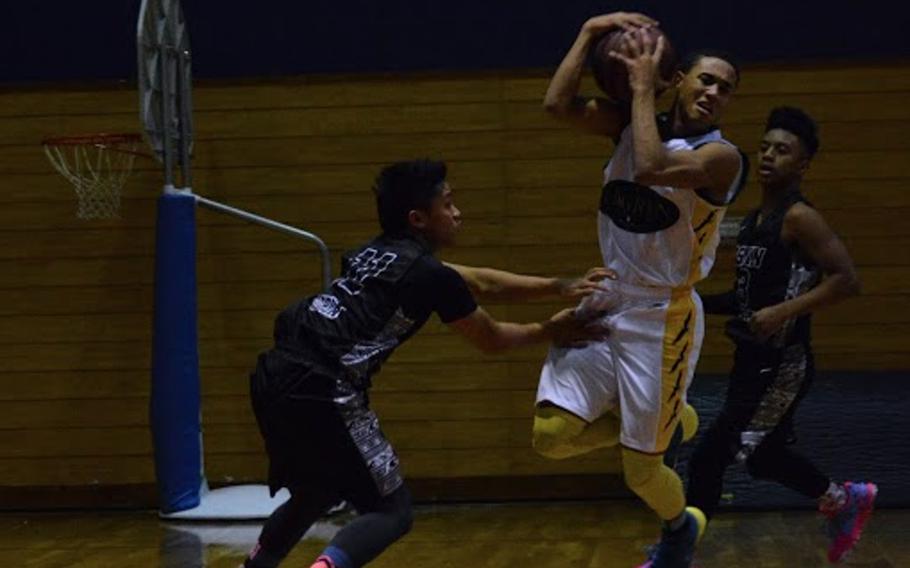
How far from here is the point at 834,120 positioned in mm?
8453

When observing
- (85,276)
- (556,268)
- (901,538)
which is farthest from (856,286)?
(85,276)

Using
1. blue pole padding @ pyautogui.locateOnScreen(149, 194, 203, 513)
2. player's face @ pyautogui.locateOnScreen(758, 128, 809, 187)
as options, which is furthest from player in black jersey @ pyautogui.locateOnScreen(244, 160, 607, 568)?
blue pole padding @ pyautogui.locateOnScreen(149, 194, 203, 513)

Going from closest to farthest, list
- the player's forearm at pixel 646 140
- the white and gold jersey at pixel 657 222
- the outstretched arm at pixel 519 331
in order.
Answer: the outstretched arm at pixel 519 331, the player's forearm at pixel 646 140, the white and gold jersey at pixel 657 222

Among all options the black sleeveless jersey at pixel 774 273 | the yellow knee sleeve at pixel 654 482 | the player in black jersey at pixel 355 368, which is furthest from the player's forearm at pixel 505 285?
the black sleeveless jersey at pixel 774 273

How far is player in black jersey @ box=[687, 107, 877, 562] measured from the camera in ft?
19.8

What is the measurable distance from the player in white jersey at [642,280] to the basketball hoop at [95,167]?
391 centimetres

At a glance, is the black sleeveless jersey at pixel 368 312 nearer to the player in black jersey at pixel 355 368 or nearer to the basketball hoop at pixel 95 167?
the player in black jersey at pixel 355 368

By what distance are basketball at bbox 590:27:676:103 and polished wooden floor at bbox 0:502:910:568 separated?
2271 millimetres

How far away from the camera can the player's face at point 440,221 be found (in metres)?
4.82

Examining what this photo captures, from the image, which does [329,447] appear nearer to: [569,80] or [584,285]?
[584,285]

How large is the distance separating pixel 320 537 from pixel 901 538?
275 cm

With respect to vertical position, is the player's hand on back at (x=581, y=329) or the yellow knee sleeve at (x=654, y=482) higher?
the player's hand on back at (x=581, y=329)

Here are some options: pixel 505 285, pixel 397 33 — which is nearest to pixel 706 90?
pixel 505 285

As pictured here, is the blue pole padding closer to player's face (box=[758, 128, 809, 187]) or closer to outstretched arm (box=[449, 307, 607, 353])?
player's face (box=[758, 128, 809, 187])
